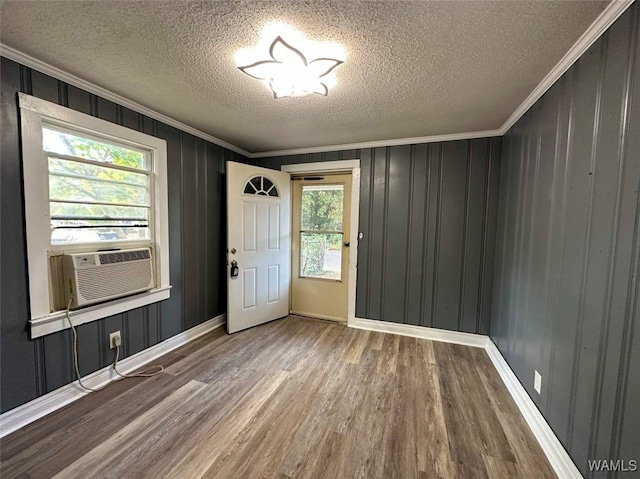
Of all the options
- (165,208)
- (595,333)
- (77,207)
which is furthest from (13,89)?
(595,333)

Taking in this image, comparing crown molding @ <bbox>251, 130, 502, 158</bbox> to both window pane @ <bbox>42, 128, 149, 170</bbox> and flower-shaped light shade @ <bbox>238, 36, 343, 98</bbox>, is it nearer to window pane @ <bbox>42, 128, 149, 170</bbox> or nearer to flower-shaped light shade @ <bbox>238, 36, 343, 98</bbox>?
flower-shaped light shade @ <bbox>238, 36, 343, 98</bbox>

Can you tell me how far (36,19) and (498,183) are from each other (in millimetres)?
3493

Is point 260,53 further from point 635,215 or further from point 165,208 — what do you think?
point 635,215

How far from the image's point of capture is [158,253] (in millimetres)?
2404

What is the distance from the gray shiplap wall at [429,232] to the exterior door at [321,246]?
278 millimetres

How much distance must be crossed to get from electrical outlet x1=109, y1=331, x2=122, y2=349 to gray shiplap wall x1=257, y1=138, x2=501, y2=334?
2.36 metres

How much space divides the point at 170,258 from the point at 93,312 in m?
0.73

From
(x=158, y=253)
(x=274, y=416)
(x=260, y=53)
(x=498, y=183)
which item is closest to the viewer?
(x=260, y=53)

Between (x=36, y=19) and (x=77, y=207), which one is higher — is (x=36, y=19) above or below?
above

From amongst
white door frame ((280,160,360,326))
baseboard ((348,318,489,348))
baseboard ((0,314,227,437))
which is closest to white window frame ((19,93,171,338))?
baseboard ((0,314,227,437))

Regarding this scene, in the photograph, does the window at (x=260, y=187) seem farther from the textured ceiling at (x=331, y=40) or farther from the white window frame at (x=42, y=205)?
the white window frame at (x=42, y=205)

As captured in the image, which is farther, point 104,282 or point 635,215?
point 104,282

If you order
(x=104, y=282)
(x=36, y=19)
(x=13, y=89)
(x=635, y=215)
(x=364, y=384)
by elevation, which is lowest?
(x=364, y=384)

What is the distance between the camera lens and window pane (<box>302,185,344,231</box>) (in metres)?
3.41
